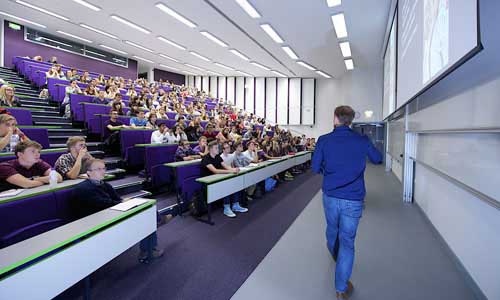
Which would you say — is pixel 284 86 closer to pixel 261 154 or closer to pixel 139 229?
pixel 261 154

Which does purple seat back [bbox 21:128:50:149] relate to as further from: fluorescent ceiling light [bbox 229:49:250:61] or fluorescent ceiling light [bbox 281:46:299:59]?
fluorescent ceiling light [bbox 229:49:250:61]

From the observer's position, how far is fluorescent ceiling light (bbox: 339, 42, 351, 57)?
8820mm

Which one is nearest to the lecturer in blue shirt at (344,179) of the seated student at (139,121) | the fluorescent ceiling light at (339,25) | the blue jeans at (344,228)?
the blue jeans at (344,228)

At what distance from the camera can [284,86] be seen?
1638 centimetres

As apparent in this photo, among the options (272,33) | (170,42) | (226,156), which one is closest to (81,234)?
(226,156)

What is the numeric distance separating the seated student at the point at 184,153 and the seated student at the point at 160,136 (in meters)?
0.56

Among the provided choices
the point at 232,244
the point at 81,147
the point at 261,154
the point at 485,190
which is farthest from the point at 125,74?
the point at 485,190

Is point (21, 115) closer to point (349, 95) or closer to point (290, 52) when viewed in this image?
point (290, 52)

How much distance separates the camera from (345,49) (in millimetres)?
9359

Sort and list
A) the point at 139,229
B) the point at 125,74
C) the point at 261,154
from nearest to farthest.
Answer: the point at 139,229
the point at 261,154
the point at 125,74

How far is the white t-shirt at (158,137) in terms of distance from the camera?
5334mm

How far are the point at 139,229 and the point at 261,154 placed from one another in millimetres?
4371

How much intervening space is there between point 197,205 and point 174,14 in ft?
22.0

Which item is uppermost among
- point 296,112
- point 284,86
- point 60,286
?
point 284,86
